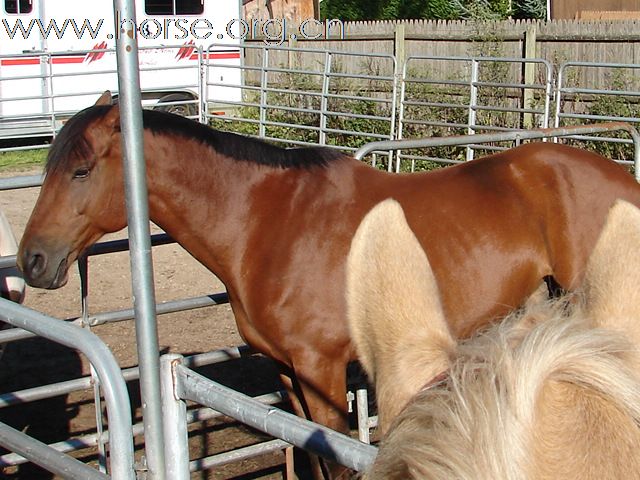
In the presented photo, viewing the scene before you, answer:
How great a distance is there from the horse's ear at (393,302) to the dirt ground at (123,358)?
2831 millimetres

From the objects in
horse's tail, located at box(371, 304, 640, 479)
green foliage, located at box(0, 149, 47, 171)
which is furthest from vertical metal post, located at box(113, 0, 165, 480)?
green foliage, located at box(0, 149, 47, 171)

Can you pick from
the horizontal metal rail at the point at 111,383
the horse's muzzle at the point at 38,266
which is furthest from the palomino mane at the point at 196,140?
the horizontal metal rail at the point at 111,383

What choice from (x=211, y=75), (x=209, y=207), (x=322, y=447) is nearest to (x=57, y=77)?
(x=211, y=75)

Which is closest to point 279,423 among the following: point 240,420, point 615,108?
point 240,420

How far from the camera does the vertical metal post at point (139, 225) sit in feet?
4.60

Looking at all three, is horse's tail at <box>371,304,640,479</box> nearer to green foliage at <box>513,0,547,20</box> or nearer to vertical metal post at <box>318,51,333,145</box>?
vertical metal post at <box>318,51,333,145</box>

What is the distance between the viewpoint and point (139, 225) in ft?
4.83

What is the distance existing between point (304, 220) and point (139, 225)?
1906 millimetres

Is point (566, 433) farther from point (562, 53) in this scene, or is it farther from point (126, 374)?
point (562, 53)

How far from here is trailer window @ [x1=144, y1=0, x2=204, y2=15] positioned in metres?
13.3

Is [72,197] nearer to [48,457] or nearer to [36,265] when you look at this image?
[36,265]

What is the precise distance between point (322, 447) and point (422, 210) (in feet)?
7.83

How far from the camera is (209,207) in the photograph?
3387 millimetres

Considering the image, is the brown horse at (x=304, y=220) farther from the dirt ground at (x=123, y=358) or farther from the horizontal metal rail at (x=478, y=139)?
the dirt ground at (x=123, y=358)
